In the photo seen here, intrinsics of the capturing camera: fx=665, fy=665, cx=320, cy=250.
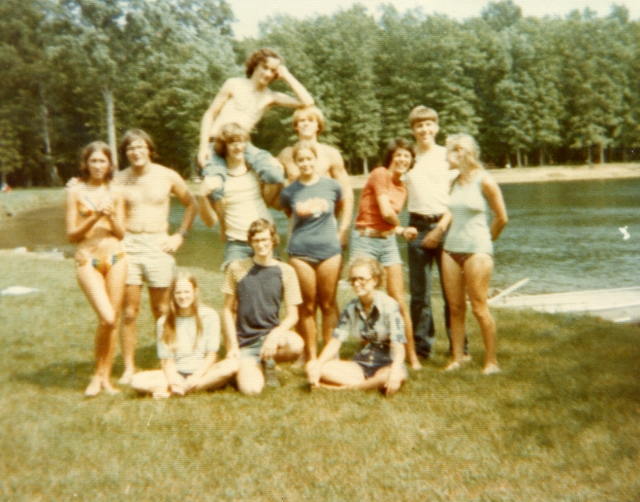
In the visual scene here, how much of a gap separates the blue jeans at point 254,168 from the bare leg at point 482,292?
1.50m

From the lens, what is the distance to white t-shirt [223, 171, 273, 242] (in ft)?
15.6

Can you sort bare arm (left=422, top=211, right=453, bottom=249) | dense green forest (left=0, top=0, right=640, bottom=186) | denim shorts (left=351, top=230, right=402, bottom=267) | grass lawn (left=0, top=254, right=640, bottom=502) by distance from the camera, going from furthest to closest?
dense green forest (left=0, top=0, right=640, bottom=186)
bare arm (left=422, top=211, right=453, bottom=249)
denim shorts (left=351, top=230, right=402, bottom=267)
grass lawn (left=0, top=254, right=640, bottom=502)

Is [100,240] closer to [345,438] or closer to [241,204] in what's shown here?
[241,204]

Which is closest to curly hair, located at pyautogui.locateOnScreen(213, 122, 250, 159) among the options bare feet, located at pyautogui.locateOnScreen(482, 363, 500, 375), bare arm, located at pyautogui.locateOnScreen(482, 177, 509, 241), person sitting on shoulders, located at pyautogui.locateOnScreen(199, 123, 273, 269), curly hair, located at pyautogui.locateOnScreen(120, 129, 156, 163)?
person sitting on shoulders, located at pyautogui.locateOnScreen(199, 123, 273, 269)

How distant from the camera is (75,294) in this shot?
898cm

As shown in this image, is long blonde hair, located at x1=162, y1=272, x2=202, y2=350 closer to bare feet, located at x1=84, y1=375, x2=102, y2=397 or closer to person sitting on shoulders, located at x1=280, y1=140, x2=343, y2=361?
bare feet, located at x1=84, y1=375, x2=102, y2=397

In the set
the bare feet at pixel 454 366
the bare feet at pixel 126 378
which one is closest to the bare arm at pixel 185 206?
the bare feet at pixel 126 378

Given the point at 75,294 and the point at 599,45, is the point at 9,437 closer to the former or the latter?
the point at 75,294

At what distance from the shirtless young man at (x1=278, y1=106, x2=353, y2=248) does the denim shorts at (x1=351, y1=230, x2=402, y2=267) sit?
0.48 ft

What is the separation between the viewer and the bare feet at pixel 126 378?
16.1 feet

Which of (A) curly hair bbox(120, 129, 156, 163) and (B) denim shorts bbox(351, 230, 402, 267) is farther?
(B) denim shorts bbox(351, 230, 402, 267)

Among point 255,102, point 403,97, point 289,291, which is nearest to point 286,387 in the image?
point 289,291

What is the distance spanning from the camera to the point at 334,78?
4350 cm

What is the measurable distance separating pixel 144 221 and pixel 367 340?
1.81 metres
